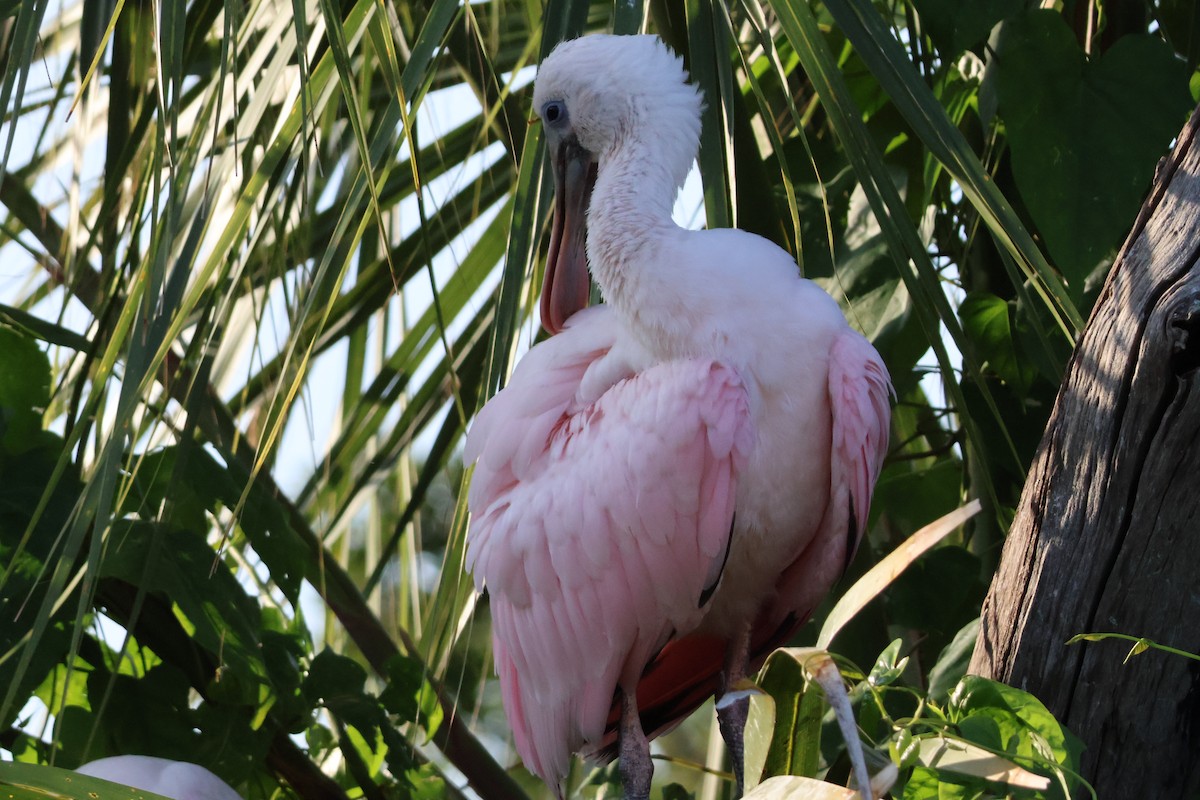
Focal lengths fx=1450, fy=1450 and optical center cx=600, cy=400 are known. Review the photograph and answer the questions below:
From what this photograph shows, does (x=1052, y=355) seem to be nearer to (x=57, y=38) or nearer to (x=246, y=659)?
(x=246, y=659)

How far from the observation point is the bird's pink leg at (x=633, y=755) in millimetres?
2461

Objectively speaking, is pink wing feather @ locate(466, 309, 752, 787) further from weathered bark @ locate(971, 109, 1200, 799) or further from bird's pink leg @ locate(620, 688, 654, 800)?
weathered bark @ locate(971, 109, 1200, 799)

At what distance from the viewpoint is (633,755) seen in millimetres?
2479

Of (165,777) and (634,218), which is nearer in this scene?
(634,218)

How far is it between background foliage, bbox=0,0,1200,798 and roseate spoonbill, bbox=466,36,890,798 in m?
0.11

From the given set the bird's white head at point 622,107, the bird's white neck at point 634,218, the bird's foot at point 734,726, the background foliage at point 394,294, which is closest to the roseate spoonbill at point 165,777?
the background foliage at point 394,294

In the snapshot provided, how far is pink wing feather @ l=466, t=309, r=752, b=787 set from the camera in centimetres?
218

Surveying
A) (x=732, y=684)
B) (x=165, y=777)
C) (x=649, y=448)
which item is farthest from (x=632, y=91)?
(x=165, y=777)

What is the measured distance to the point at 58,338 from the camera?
2576 millimetres

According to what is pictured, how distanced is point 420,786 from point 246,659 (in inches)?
17.6

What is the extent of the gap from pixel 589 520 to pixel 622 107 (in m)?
0.70

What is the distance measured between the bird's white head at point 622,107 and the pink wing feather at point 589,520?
282 mm

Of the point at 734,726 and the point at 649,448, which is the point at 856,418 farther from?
the point at 734,726

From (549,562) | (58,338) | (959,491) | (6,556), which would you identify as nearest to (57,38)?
(58,338)
